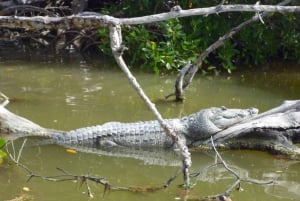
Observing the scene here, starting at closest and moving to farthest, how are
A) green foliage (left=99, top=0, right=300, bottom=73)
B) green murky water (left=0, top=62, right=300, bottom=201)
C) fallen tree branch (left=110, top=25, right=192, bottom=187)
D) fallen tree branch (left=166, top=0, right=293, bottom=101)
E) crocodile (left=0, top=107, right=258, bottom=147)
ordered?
fallen tree branch (left=110, top=25, right=192, bottom=187)
green murky water (left=0, top=62, right=300, bottom=201)
crocodile (left=0, top=107, right=258, bottom=147)
fallen tree branch (left=166, top=0, right=293, bottom=101)
green foliage (left=99, top=0, right=300, bottom=73)

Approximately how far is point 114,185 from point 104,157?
93 cm

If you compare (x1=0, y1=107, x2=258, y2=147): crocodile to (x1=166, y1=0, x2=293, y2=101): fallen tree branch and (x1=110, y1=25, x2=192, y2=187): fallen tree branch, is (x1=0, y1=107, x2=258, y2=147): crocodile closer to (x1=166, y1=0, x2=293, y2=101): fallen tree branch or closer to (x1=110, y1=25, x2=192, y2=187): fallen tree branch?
(x1=166, y1=0, x2=293, y2=101): fallen tree branch

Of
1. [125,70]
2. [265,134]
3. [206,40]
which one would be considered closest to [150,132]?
[265,134]

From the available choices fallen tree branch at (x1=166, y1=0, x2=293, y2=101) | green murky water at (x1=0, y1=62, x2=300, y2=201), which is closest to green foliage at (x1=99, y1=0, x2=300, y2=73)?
green murky water at (x1=0, y1=62, x2=300, y2=201)

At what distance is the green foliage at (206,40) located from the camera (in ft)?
35.1

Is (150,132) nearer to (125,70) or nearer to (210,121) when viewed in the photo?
(210,121)

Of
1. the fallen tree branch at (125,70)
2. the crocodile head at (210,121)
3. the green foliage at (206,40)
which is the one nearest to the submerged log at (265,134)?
the crocodile head at (210,121)

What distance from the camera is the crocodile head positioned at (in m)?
7.11

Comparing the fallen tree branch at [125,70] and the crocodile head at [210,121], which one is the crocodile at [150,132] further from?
the fallen tree branch at [125,70]

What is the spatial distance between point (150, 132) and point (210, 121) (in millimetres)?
640

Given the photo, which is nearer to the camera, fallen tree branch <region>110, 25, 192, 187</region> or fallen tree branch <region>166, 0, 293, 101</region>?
fallen tree branch <region>110, 25, 192, 187</region>

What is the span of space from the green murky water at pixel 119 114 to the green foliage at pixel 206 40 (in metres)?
0.34

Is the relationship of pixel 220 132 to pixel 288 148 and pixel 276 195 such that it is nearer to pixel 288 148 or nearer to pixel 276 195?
pixel 288 148

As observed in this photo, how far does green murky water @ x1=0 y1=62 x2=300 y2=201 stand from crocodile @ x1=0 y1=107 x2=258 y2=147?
217mm
